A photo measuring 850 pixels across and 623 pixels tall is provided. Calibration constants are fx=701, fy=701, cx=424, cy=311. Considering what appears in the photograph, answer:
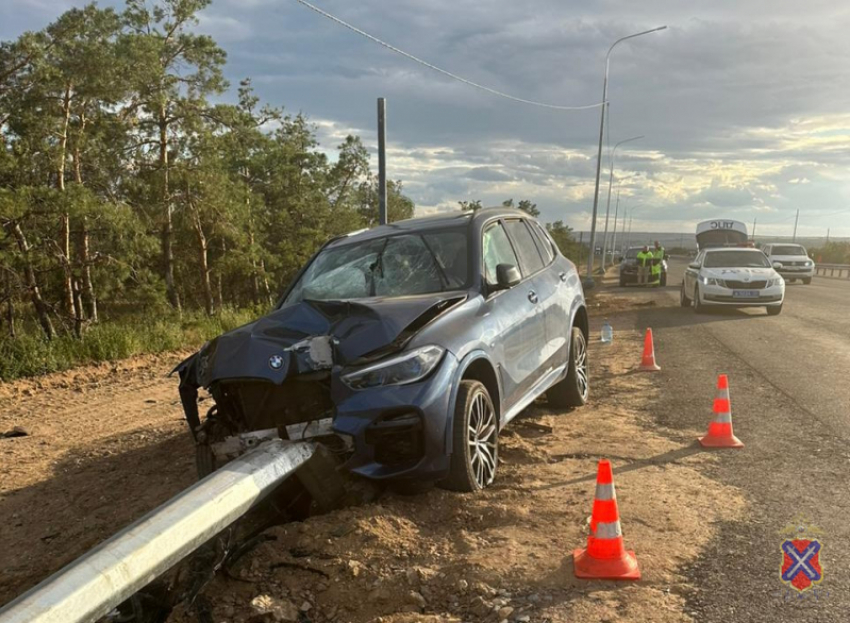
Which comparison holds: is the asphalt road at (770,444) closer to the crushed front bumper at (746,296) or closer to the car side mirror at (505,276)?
the crushed front bumper at (746,296)

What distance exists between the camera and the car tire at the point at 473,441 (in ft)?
14.0

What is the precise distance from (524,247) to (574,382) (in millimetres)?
1542

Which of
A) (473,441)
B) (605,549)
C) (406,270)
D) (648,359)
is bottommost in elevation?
(648,359)

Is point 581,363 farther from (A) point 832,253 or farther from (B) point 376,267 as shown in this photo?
(A) point 832,253

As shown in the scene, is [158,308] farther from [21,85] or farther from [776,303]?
[776,303]

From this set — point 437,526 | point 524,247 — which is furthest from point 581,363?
point 437,526

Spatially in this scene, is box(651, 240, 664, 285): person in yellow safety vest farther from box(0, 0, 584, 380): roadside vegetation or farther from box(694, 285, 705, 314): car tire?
box(0, 0, 584, 380): roadside vegetation

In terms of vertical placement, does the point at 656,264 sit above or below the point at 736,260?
below

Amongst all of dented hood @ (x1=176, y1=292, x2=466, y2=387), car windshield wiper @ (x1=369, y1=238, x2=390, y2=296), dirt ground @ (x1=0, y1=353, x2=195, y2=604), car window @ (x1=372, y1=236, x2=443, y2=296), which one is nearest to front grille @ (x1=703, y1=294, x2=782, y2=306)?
dirt ground @ (x1=0, y1=353, x2=195, y2=604)

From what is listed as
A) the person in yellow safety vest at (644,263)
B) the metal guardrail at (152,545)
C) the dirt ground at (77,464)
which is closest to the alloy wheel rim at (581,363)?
the dirt ground at (77,464)

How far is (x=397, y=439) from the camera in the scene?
406 centimetres

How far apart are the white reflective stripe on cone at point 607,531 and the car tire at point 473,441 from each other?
1.01 m

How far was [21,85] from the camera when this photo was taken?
23.4 m

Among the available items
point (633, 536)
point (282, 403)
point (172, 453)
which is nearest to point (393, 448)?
point (282, 403)
